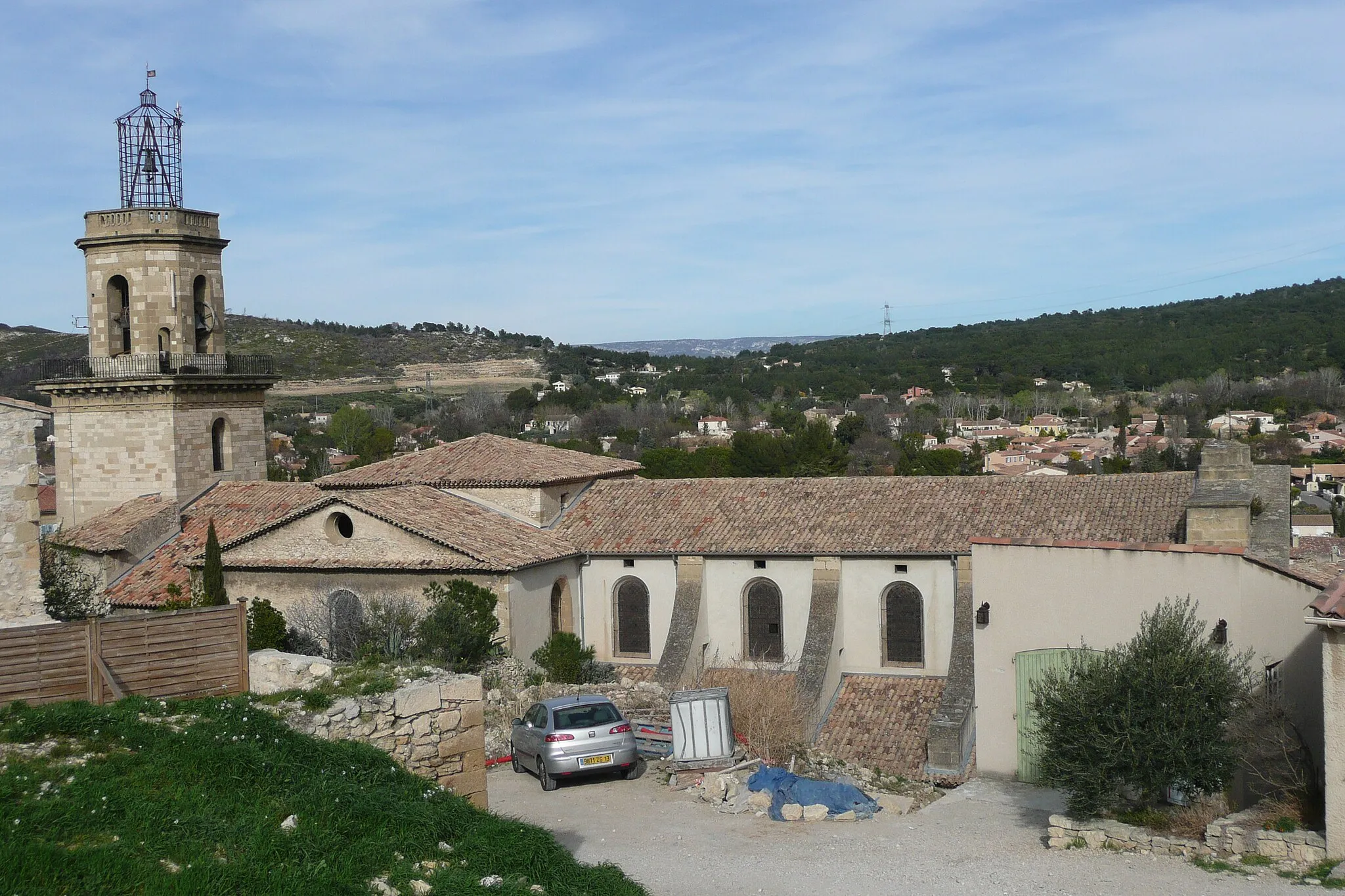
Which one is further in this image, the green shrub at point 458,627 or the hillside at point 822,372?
the hillside at point 822,372

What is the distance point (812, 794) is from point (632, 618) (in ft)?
37.2

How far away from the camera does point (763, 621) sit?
84.0ft

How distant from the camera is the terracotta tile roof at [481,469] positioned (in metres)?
27.9

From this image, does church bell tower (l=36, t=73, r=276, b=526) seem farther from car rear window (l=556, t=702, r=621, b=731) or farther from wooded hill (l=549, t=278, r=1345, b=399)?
wooded hill (l=549, t=278, r=1345, b=399)

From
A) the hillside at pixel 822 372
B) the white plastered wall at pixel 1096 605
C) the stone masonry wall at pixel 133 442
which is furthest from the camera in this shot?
the hillside at pixel 822 372

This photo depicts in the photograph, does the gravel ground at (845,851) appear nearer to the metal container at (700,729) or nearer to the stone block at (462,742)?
the metal container at (700,729)

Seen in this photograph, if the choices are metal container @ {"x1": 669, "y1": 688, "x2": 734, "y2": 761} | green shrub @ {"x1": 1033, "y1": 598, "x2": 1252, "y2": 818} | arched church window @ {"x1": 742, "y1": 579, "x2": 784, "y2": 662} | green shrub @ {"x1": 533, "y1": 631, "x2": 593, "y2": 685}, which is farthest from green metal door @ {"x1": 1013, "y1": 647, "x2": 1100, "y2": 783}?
green shrub @ {"x1": 533, "y1": 631, "x2": 593, "y2": 685}

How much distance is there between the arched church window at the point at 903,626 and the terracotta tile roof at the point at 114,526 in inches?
667

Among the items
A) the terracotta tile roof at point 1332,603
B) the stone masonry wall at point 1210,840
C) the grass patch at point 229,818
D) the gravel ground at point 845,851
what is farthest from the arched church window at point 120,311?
the terracotta tile roof at point 1332,603

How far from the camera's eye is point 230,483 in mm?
29953

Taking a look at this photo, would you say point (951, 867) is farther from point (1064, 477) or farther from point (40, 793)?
point (1064, 477)

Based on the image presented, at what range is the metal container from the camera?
17781 mm

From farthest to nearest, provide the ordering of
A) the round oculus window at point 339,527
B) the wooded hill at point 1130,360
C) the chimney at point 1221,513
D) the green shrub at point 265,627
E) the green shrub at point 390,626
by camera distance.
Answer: the wooded hill at point 1130,360 → the round oculus window at point 339,527 → the green shrub at point 265,627 → the green shrub at point 390,626 → the chimney at point 1221,513

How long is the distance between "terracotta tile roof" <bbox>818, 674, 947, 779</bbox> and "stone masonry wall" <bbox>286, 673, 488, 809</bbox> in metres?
10.3
